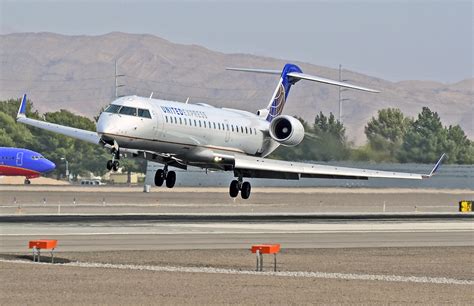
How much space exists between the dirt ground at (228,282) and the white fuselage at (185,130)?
42.7 feet

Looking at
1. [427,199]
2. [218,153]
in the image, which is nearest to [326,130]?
[427,199]

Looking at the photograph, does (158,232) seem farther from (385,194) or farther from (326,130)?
(385,194)

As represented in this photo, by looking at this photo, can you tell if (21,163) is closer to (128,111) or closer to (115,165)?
(128,111)

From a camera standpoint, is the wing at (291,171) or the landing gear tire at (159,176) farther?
the wing at (291,171)

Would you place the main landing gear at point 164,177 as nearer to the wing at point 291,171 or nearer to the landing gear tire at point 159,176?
the landing gear tire at point 159,176

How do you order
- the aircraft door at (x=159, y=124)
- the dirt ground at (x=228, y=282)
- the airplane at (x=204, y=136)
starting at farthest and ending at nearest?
the aircraft door at (x=159, y=124)
the airplane at (x=204, y=136)
the dirt ground at (x=228, y=282)

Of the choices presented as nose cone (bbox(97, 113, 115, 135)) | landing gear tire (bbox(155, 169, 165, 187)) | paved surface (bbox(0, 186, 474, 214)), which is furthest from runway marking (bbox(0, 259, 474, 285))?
paved surface (bbox(0, 186, 474, 214))

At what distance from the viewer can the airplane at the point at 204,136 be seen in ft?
168

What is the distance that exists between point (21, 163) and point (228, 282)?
82.0 meters

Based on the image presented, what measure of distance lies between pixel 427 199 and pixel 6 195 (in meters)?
32.7

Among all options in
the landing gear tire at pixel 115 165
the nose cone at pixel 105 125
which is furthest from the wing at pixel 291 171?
the landing gear tire at pixel 115 165

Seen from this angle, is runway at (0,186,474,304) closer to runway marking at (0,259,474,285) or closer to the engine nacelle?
runway marking at (0,259,474,285)

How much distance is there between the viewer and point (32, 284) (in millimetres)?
28125

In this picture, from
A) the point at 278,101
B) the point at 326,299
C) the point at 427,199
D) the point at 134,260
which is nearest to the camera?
the point at 326,299
